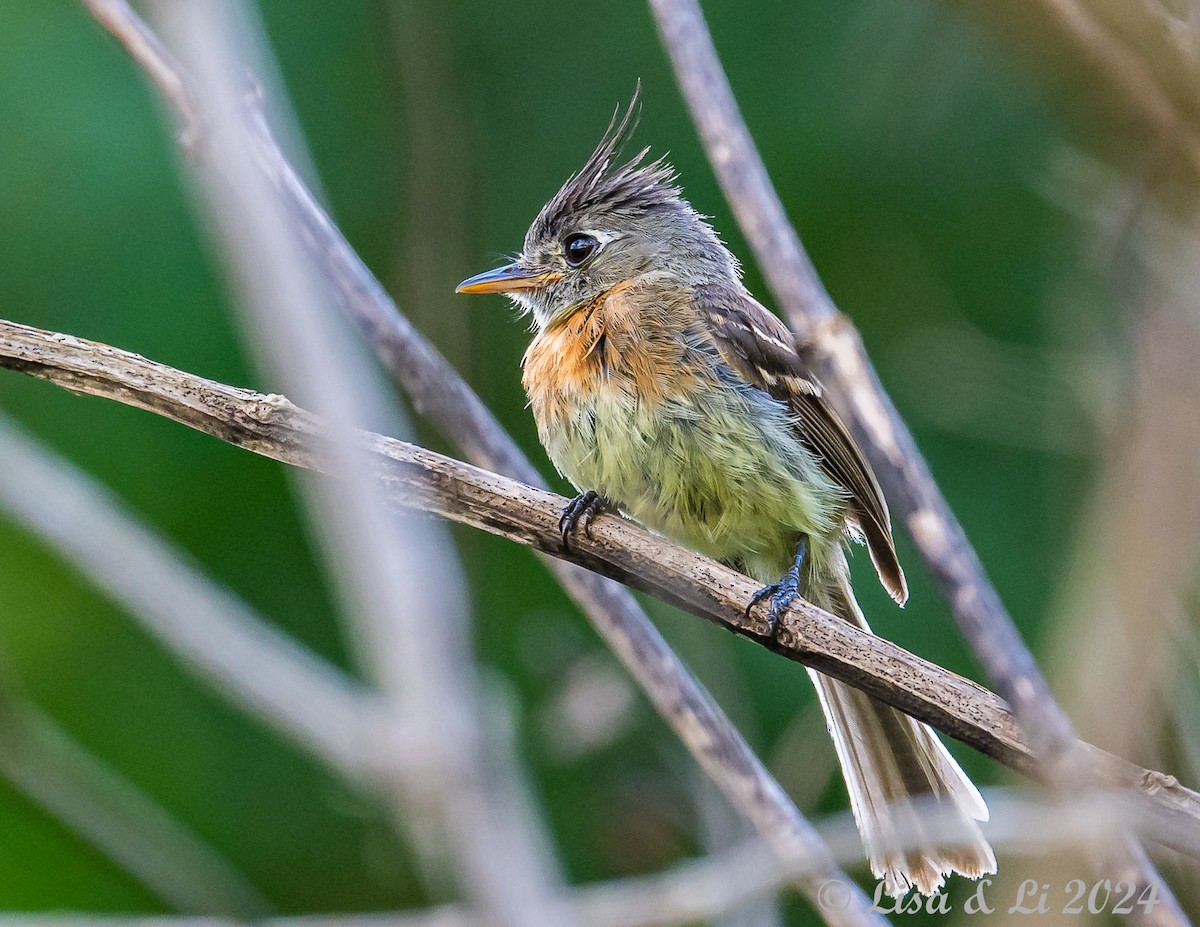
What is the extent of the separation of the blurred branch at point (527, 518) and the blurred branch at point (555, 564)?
0.48ft

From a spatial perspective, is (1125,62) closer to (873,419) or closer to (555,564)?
(873,419)

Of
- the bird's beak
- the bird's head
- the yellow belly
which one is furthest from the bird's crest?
the yellow belly

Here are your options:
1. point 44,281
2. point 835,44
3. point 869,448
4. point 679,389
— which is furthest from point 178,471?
point 869,448

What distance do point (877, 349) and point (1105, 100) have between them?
4.59 m

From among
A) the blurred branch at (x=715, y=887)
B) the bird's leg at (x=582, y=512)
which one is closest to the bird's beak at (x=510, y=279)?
the bird's leg at (x=582, y=512)

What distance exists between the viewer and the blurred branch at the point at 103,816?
105 inches

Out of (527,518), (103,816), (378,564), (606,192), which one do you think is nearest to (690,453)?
(527,518)

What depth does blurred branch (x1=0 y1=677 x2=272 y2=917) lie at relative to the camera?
105 inches

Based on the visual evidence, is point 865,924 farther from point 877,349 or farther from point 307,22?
point 307,22

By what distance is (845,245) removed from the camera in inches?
233

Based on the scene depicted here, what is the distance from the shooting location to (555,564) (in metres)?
3.44

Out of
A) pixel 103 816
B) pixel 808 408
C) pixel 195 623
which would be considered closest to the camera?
pixel 195 623

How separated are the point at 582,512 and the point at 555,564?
0.49 feet

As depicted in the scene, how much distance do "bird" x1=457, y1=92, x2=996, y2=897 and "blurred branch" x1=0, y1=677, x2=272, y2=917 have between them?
127cm
